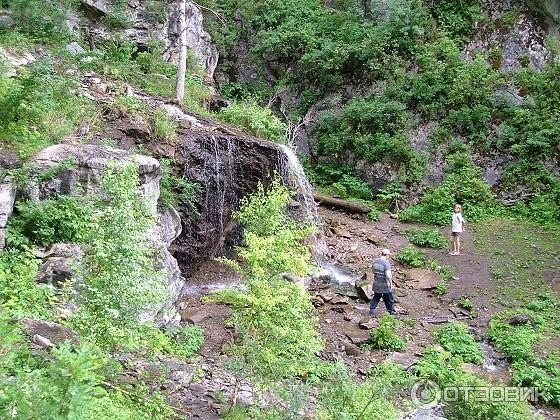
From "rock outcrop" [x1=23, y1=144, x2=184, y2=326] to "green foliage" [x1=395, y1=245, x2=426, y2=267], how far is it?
6.47 m

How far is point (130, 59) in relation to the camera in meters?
14.5

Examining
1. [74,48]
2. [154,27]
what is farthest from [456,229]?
[154,27]

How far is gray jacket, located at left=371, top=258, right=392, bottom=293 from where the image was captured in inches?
371

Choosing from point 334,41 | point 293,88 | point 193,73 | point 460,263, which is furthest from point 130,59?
point 460,263

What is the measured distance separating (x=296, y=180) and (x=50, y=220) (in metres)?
6.94

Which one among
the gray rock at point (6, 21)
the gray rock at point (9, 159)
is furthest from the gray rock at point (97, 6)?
the gray rock at point (9, 159)

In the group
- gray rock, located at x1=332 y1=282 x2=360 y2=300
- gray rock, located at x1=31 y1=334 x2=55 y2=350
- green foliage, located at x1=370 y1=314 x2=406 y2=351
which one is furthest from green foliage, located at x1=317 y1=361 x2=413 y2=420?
gray rock, located at x1=332 y1=282 x2=360 y2=300

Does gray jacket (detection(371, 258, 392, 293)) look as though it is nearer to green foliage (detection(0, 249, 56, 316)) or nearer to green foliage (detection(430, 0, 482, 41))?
green foliage (detection(0, 249, 56, 316))

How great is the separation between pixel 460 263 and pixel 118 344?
387 inches

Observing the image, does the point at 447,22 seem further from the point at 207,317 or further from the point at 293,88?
the point at 207,317

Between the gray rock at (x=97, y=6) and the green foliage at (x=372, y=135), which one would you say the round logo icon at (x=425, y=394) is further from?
the gray rock at (x=97, y=6)

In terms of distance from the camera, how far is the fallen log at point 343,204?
15.1 metres

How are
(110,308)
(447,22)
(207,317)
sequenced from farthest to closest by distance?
(447,22), (207,317), (110,308)

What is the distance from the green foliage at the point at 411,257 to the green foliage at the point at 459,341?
270 cm
